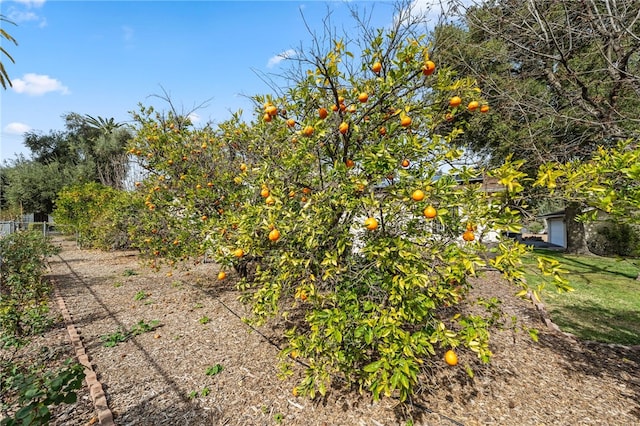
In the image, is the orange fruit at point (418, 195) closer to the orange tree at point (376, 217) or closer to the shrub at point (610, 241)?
the orange tree at point (376, 217)

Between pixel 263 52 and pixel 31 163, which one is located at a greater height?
pixel 31 163

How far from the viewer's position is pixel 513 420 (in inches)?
95.4

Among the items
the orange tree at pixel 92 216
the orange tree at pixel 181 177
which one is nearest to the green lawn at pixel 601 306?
the orange tree at pixel 181 177

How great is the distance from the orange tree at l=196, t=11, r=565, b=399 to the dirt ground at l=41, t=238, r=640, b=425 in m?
0.34

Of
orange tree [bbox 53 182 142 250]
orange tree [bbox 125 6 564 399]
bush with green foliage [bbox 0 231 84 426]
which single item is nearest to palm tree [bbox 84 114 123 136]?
orange tree [bbox 53 182 142 250]

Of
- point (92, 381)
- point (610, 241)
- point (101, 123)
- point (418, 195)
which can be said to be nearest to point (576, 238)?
point (610, 241)

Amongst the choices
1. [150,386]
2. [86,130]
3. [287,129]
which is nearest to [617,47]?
[287,129]

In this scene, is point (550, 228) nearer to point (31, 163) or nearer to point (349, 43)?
point (349, 43)

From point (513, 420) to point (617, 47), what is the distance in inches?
161

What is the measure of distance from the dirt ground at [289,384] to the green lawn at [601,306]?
46 centimetres

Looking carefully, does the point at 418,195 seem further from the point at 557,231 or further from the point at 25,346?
the point at 557,231

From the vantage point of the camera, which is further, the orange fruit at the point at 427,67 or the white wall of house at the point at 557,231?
the white wall of house at the point at 557,231

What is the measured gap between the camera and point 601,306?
5414mm

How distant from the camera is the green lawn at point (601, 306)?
4078mm
